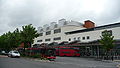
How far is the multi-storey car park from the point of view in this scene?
5038 cm

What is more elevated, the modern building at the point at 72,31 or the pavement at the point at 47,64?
the modern building at the point at 72,31

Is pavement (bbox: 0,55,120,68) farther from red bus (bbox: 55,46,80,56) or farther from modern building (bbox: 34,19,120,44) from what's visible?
modern building (bbox: 34,19,120,44)

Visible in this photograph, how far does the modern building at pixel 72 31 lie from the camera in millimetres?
53231

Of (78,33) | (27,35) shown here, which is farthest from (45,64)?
(78,33)

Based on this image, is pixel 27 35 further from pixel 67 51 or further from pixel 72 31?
pixel 72 31

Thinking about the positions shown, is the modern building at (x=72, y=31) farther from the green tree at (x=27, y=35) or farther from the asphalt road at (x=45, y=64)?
the asphalt road at (x=45, y=64)

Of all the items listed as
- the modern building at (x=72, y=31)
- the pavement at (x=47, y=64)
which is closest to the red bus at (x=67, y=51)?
the modern building at (x=72, y=31)

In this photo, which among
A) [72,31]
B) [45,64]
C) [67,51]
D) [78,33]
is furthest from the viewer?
[72,31]

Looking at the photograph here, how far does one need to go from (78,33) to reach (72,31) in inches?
184

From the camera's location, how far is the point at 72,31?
65.4 metres

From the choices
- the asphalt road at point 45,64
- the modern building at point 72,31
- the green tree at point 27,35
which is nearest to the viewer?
the asphalt road at point 45,64

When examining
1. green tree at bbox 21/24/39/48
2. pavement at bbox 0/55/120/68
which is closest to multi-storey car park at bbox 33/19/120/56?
green tree at bbox 21/24/39/48

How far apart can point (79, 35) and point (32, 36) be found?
23.2 metres

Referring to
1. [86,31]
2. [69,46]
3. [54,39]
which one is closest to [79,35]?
[86,31]
